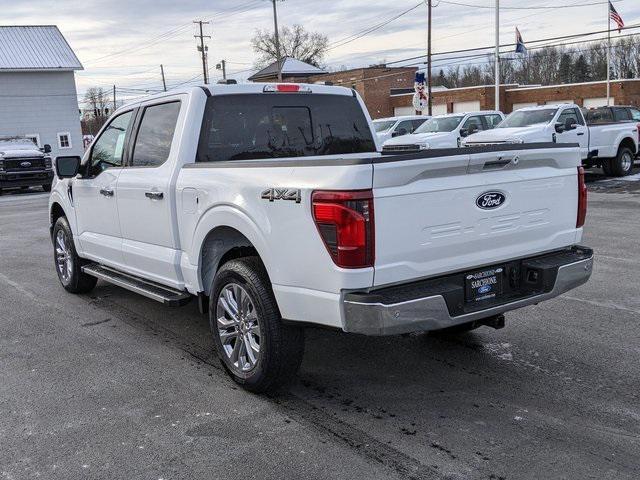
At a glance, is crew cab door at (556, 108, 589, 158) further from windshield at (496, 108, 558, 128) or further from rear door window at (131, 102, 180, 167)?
rear door window at (131, 102, 180, 167)

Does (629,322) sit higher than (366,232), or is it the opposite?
(366,232)

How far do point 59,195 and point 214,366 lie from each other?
3.39m

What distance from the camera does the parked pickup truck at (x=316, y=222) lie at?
11.8 feet

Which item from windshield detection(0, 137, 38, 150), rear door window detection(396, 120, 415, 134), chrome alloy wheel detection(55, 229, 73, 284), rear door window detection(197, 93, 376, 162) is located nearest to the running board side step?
chrome alloy wheel detection(55, 229, 73, 284)

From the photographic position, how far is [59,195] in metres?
7.23

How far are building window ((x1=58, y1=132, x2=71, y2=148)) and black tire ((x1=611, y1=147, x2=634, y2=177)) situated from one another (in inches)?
1305

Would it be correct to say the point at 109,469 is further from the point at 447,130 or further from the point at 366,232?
the point at 447,130

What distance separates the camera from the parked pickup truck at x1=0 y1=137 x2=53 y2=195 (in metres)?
23.1

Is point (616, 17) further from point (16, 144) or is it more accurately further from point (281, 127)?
point (281, 127)

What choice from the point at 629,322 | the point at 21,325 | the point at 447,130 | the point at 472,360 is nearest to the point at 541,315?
the point at 629,322

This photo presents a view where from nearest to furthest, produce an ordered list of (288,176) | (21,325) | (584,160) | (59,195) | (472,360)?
(288,176)
(472,360)
(21,325)
(59,195)
(584,160)

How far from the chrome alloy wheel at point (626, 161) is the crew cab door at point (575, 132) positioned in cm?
159

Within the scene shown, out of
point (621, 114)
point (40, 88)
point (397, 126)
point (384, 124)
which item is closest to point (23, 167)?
point (384, 124)

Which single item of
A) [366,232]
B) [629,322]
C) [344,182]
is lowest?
[629,322]
